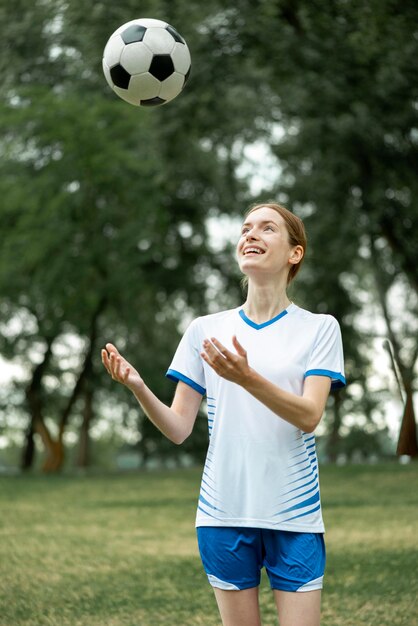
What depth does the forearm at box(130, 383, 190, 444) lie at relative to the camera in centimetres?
349

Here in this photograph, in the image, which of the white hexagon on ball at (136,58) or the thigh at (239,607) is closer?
the thigh at (239,607)

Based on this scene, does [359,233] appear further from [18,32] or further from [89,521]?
[89,521]

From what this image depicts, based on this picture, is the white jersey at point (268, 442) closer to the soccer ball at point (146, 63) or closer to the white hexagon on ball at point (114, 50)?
the soccer ball at point (146, 63)

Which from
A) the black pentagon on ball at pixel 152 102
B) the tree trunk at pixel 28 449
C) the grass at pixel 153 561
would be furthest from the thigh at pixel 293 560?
the tree trunk at pixel 28 449

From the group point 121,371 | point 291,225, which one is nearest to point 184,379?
point 121,371

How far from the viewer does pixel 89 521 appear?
14.8 meters

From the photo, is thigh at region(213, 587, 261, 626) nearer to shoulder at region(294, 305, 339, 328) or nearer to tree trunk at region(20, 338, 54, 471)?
shoulder at region(294, 305, 339, 328)

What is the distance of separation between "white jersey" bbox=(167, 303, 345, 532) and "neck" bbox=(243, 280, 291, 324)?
0.15ft

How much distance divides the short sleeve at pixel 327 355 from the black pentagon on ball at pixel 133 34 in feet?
14.7

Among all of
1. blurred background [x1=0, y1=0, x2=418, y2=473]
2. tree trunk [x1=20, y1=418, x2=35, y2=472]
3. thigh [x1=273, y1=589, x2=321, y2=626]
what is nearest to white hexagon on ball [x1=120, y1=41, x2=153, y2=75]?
thigh [x1=273, y1=589, x2=321, y2=626]

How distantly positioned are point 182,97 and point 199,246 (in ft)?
33.9

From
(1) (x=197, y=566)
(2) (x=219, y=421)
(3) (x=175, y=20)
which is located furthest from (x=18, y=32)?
(2) (x=219, y=421)

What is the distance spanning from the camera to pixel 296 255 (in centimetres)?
370

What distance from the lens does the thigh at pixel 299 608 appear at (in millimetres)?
3316
